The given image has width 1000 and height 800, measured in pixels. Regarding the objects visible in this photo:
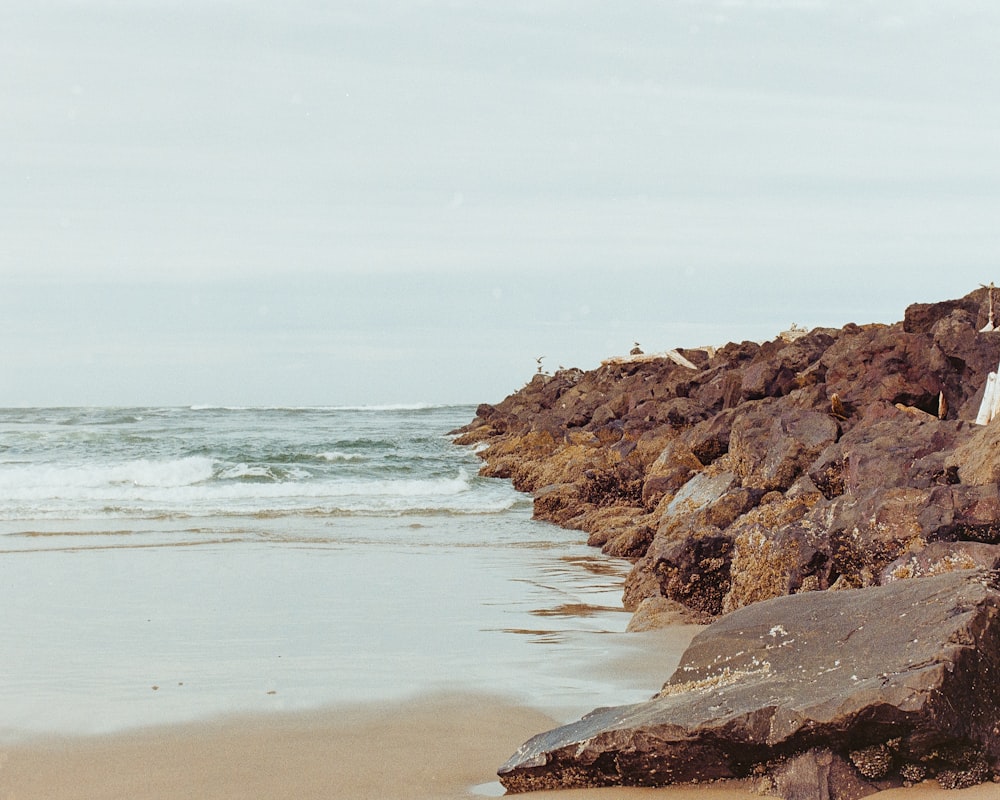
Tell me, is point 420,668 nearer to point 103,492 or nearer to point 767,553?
point 767,553

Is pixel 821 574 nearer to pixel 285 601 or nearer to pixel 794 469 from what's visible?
pixel 794 469

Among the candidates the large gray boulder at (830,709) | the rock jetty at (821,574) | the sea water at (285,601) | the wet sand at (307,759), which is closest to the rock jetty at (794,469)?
the rock jetty at (821,574)

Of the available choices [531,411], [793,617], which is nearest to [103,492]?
[531,411]

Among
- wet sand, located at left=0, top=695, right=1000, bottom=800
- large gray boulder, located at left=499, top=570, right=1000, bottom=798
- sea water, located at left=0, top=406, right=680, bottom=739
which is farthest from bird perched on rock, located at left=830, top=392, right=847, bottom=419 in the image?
wet sand, located at left=0, top=695, right=1000, bottom=800

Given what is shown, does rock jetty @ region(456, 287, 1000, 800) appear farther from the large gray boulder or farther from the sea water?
the sea water

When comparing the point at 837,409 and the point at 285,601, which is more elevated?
the point at 837,409

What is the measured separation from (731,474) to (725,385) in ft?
24.5

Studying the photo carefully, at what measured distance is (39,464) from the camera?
81.2ft

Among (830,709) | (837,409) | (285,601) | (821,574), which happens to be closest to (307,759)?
(830,709)

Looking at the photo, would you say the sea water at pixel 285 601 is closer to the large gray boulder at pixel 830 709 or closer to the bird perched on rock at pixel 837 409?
the large gray boulder at pixel 830 709

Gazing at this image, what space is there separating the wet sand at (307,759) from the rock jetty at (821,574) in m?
0.23

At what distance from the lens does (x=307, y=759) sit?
4.33m

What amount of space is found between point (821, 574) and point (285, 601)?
174 inches

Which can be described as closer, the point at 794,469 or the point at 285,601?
the point at 285,601
